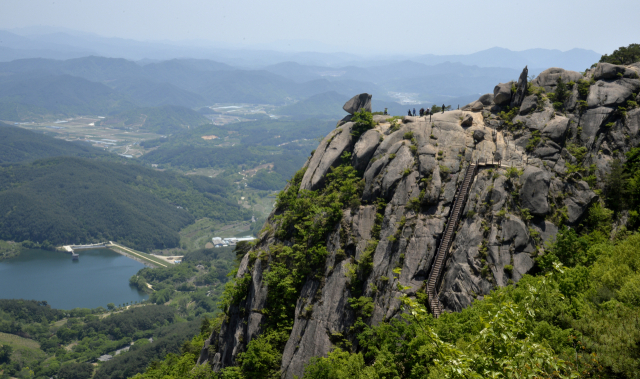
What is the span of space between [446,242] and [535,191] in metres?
8.22

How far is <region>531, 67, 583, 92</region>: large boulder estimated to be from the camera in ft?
124

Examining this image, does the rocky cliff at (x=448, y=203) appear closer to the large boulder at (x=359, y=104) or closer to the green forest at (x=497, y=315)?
the green forest at (x=497, y=315)

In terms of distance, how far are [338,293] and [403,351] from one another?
8899 mm

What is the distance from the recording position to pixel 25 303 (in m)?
160

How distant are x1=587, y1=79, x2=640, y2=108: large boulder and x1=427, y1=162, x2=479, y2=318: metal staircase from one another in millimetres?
13020

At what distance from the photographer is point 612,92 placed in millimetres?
34594

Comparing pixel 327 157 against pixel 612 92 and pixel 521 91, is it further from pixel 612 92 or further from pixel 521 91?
pixel 612 92

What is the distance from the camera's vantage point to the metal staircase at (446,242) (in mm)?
27289

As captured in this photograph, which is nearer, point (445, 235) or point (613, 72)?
point (445, 235)

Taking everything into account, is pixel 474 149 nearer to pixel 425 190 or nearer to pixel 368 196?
pixel 425 190

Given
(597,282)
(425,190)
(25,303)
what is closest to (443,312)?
(597,282)

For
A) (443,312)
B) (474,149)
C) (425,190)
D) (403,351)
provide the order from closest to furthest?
(403,351) → (443,312) → (425,190) → (474,149)

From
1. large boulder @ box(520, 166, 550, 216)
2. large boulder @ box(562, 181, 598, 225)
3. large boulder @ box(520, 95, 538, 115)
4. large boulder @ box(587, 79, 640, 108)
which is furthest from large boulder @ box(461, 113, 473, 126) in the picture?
large boulder @ box(562, 181, 598, 225)

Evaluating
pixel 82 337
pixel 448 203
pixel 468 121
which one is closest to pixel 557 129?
pixel 468 121
